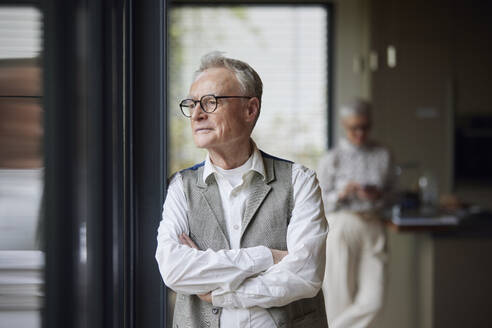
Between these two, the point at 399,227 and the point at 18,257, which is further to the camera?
the point at 399,227

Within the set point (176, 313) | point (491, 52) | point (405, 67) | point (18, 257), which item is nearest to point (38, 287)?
point (18, 257)

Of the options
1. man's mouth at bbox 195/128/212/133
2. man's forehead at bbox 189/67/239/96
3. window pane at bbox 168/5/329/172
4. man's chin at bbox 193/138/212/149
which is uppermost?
window pane at bbox 168/5/329/172

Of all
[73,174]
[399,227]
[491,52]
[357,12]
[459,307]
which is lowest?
[459,307]

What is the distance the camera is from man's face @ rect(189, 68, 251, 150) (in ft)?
5.29

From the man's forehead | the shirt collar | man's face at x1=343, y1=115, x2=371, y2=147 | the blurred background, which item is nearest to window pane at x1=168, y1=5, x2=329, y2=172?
the blurred background

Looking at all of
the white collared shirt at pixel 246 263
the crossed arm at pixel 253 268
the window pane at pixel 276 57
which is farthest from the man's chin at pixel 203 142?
the window pane at pixel 276 57

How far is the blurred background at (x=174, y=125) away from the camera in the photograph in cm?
146

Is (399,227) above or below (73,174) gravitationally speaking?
below

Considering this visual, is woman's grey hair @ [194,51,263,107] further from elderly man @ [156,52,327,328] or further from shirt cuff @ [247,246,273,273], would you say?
shirt cuff @ [247,246,273,273]

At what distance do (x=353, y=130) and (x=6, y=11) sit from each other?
3008 millimetres

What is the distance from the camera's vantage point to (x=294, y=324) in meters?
1.66

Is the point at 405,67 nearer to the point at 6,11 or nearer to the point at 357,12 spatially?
the point at 357,12

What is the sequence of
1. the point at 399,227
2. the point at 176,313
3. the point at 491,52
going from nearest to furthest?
the point at 176,313 → the point at 399,227 → the point at 491,52

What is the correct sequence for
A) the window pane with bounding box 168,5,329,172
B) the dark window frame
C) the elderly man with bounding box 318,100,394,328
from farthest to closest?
the window pane with bounding box 168,5,329,172 → the elderly man with bounding box 318,100,394,328 → the dark window frame
